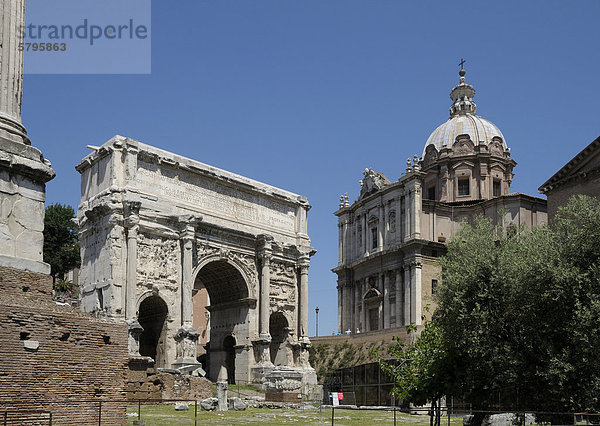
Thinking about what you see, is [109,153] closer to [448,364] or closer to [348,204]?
[448,364]

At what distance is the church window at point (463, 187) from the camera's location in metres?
61.2

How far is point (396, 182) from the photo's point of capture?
2248 inches

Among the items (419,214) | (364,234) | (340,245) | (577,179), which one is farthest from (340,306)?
(577,179)

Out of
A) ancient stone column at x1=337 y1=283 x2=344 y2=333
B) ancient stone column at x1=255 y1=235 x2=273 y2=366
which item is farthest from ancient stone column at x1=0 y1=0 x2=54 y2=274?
ancient stone column at x1=337 y1=283 x2=344 y2=333

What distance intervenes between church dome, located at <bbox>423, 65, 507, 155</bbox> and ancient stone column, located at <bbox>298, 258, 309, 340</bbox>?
23.0m

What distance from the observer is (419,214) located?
54.7 meters

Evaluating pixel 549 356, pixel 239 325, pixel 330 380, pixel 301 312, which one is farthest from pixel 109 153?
pixel 549 356

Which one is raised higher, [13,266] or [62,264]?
[62,264]

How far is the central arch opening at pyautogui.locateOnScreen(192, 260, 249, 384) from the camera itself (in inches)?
1689

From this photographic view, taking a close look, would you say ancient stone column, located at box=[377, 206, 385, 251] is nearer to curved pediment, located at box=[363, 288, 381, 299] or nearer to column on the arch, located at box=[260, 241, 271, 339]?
curved pediment, located at box=[363, 288, 381, 299]

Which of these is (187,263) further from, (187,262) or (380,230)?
(380,230)

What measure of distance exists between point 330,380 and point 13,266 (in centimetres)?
3736

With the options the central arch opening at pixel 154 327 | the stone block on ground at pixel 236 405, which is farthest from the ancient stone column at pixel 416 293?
the stone block on ground at pixel 236 405

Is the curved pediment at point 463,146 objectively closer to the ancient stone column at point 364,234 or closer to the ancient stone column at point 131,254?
the ancient stone column at point 364,234
